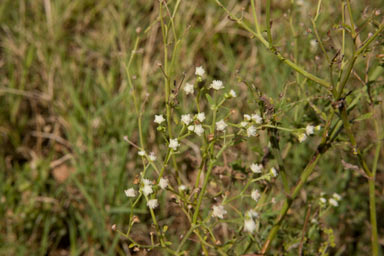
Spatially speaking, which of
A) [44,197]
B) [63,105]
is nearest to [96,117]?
[63,105]

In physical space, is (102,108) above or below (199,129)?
below

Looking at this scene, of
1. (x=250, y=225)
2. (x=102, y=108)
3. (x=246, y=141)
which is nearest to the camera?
(x=250, y=225)

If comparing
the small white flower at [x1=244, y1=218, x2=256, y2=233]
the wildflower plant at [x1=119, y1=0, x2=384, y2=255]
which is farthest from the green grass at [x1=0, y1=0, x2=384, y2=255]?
the small white flower at [x1=244, y1=218, x2=256, y2=233]

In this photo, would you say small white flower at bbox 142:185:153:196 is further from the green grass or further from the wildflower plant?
the green grass

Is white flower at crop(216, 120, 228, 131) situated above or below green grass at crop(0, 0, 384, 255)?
above

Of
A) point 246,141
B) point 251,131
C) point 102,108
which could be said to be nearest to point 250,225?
point 251,131

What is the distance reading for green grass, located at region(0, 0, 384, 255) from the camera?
2.16m

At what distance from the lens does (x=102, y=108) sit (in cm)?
238

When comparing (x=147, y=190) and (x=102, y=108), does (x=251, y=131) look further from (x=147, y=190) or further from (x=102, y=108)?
(x=102, y=108)

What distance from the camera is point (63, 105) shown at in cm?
263

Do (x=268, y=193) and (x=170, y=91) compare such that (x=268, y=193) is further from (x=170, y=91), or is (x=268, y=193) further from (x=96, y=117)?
(x=96, y=117)

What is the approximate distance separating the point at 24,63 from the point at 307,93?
180 centimetres

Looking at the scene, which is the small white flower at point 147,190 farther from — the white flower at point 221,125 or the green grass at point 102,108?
the green grass at point 102,108

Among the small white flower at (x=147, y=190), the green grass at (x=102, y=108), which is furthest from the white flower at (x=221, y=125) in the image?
the green grass at (x=102, y=108)
